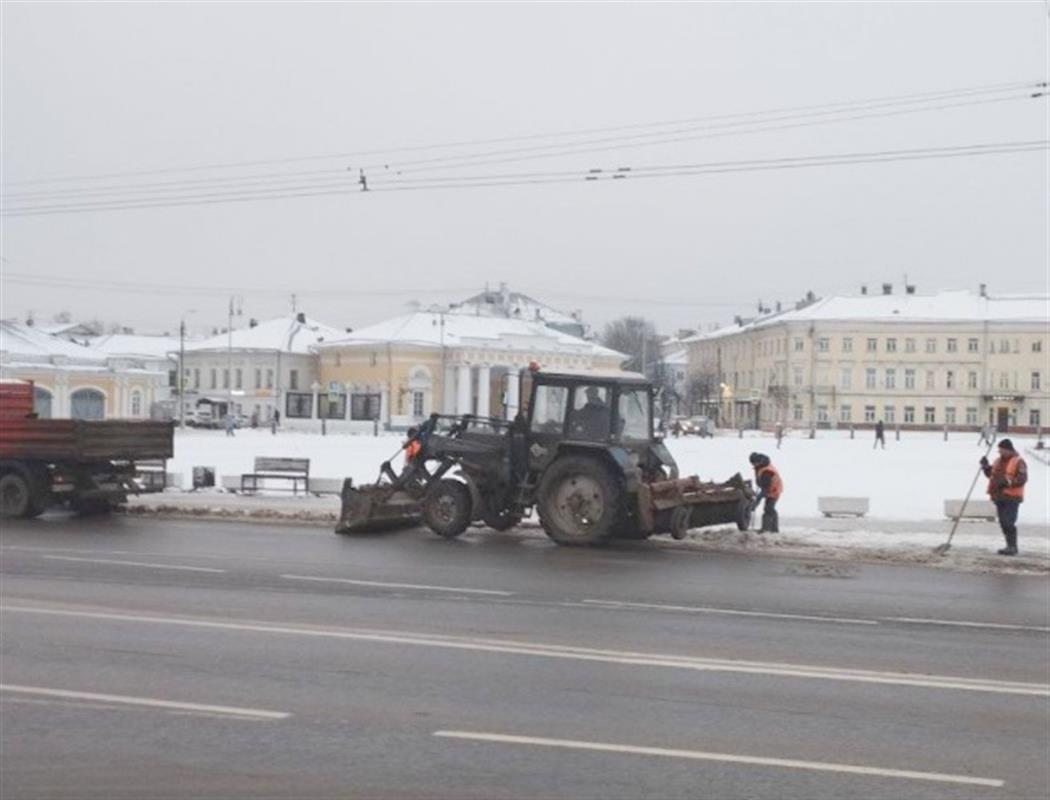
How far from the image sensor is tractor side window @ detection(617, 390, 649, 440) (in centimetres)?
2058

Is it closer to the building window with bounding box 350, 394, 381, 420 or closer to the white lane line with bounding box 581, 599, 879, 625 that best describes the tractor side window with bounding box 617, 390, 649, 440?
the white lane line with bounding box 581, 599, 879, 625

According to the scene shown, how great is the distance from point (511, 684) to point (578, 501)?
10545mm

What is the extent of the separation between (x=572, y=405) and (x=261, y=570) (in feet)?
20.0

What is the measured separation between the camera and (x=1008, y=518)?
19766 mm

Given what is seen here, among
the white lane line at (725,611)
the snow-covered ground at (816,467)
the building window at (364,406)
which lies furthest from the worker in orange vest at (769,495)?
the building window at (364,406)

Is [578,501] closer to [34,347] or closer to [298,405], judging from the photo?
[34,347]

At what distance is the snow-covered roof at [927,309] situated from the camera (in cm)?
11425

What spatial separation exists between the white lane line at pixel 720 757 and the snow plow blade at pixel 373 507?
13265 mm

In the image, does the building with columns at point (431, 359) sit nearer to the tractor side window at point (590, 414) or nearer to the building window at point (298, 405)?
the building window at point (298, 405)

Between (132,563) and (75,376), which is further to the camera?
(75,376)

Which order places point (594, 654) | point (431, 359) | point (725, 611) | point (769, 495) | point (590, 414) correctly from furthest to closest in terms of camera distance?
point (431, 359)
point (769, 495)
point (590, 414)
point (725, 611)
point (594, 654)

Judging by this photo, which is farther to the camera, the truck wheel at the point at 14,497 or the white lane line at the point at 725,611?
the truck wheel at the point at 14,497

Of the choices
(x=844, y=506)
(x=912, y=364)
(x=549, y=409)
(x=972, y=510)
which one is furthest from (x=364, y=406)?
(x=549, y=409)

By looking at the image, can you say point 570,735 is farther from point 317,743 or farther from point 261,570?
point 261,570
